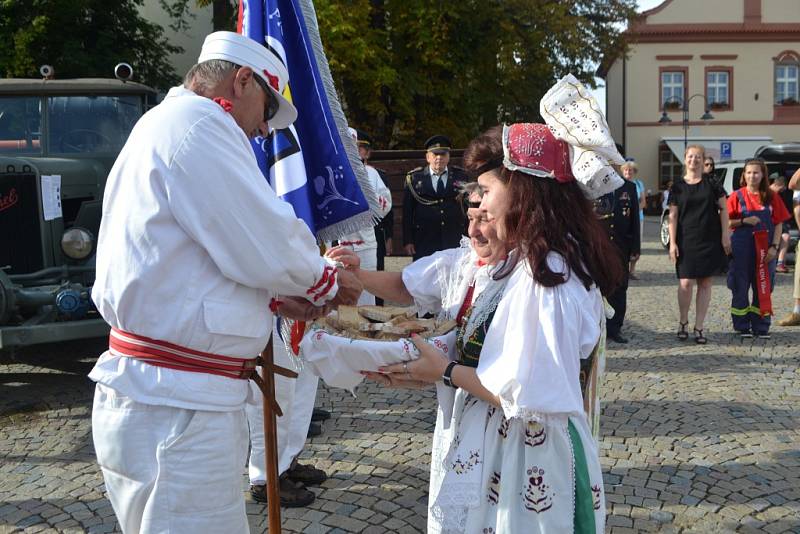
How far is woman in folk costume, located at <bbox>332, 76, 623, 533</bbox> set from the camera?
1.92m

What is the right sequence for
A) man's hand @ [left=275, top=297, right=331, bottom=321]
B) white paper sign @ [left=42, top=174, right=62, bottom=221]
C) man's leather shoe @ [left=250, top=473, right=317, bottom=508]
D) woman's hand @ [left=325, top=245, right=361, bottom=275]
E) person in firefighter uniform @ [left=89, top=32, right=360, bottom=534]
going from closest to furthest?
person in firefighter uniform @ [left=89, top=32, right=360, bottom=534] → man's hand @ [left=275, top=297, right=331, bottom=321] → woman's hand @ [left=325, top=245, right=361, bottom=275] → man's leather shoe @ [left=250, top=473, right=317, bottom=508] → white paper sign @ [left=42, top=174, right=62, bottom=221]

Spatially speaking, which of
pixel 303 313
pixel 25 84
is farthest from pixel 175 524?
pixel 25 84

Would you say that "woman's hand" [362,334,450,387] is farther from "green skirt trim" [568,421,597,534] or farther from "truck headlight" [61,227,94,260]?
"truck headlight" [61,227,94,260]

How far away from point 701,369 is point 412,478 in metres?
3.36

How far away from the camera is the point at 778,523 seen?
338 centimetres

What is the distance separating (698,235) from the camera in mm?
7129

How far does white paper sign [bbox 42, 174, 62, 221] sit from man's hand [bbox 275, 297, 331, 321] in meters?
4.44

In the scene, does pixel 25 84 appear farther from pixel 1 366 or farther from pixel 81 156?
pixel 1 366

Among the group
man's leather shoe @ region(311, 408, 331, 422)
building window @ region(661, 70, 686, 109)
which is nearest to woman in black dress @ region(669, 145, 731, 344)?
man's leather shoe @ region(311, 408, 331, 422)

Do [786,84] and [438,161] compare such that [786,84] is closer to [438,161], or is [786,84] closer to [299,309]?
[438,161]

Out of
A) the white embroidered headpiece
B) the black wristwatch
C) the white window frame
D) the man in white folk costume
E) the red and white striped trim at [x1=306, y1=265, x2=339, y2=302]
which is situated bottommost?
the man in white folk costume

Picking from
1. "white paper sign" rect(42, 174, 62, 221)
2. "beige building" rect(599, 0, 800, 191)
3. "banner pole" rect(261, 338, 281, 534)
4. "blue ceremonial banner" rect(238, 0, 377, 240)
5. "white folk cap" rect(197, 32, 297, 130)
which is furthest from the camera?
"beige building" rect(599, 0, 800, 191)

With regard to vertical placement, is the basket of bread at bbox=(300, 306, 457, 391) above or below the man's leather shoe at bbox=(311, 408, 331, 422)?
above

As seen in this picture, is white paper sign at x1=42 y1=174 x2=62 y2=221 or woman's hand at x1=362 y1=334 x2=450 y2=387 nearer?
woman's hand at x1=362 y1=334 x2=450 y2=387
